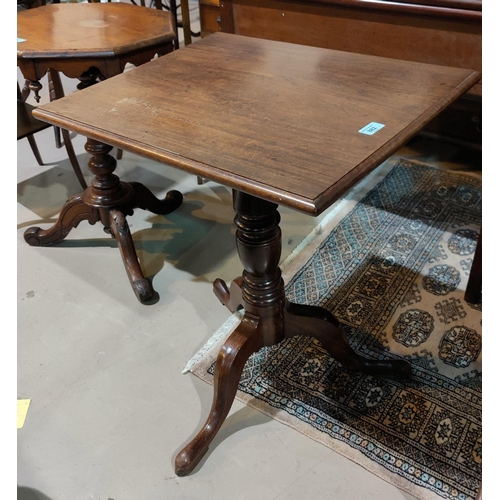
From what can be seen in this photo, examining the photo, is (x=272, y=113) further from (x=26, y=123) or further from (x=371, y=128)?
(x=26, y=123)

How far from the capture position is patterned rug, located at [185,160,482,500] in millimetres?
1342

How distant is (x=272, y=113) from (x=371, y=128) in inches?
9.0

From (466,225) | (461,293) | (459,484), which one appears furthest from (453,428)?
(466,225)

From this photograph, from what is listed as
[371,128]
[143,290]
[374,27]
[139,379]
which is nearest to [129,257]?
[143,290]

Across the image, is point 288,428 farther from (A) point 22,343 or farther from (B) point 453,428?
(A) point 22,343

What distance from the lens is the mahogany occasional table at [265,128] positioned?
0.98 metres

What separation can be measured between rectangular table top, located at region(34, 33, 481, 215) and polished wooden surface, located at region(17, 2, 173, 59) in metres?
0.44

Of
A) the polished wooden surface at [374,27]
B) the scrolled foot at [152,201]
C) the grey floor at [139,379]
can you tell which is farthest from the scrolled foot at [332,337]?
the polished wooden surface at [374,27]

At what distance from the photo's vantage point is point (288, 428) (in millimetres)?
1418

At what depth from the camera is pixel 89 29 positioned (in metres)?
2.02

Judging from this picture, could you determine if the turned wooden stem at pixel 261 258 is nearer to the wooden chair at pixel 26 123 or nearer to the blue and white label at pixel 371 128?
the blue and white label at pixel 371 128

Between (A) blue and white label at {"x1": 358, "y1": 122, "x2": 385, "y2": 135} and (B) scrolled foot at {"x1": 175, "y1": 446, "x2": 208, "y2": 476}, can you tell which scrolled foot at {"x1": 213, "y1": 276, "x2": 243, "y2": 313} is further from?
(A) blue and white label at {"x1": 358, "y1": 122, "x2": 385, "y2": 135}

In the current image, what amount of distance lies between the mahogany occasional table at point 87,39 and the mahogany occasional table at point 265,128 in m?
0.39

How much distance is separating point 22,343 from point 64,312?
174mm
